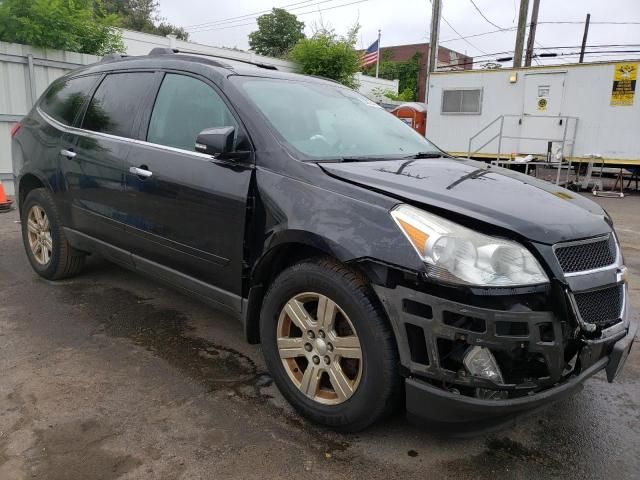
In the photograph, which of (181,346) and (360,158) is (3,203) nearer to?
(181,346)

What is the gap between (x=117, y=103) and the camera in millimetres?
3875

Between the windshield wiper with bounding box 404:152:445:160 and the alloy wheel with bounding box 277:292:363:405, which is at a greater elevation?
the windshield wiper with bounding box 404:152:445:160

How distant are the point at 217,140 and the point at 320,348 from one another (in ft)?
3.90

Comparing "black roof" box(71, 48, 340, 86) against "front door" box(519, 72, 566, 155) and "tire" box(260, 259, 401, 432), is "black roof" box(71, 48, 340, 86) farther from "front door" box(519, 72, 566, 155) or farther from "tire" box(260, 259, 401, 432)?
"front door" box(519, 72, 566, 155)

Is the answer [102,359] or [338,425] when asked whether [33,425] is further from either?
[338,425]

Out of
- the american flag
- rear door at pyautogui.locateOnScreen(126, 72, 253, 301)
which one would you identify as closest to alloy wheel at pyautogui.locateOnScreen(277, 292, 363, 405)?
rear door at pyautogui.locateOnScreen(126, 72, 253, 301)

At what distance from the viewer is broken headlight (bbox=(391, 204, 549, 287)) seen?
6.85 feet

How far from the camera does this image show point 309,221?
2498 mm

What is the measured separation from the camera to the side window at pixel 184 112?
3.19 meters

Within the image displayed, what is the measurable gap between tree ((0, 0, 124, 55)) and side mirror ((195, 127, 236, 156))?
7972 mm

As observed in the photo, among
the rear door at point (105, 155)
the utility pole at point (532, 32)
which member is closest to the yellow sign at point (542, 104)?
the utility pole at point (532, 32)

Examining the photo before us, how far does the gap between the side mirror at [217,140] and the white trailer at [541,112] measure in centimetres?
1219

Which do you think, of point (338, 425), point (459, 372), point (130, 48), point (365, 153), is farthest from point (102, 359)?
point (130, 48)

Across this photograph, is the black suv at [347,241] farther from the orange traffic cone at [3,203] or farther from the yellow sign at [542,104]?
the yellow sign at [542,104]
